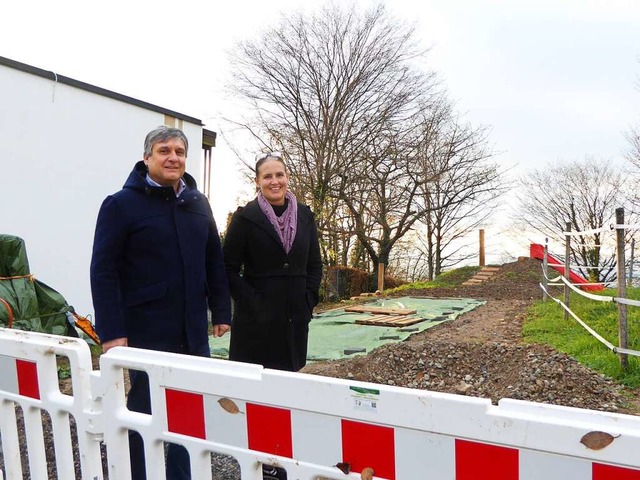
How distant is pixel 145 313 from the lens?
2.42m

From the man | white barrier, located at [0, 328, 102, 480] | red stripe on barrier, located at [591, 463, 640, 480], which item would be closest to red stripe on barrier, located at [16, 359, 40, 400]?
white barrier, located at [0, 328, 102, 480]

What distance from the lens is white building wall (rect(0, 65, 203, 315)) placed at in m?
6.86

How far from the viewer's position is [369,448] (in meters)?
1.24

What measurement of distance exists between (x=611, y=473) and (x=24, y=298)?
21.3 ft

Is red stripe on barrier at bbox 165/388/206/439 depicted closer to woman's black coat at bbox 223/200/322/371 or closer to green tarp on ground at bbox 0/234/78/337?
woman's black coat at bbox 223/200/322/371

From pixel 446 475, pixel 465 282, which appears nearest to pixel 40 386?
pixel 446 475

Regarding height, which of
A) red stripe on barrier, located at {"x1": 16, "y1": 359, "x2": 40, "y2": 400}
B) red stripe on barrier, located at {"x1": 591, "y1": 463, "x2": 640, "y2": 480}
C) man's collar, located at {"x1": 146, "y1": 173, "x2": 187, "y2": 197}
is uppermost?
man's collar, located at {"x1": 146, "y1": 173, "x2": 187, "y2": 197}

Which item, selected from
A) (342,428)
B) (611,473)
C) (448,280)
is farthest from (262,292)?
(448,280)

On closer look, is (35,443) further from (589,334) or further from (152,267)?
(589,334)

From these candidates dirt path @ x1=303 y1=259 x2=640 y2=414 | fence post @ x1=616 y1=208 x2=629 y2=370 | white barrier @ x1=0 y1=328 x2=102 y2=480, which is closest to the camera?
white barrier @ x1=0 y1=328 x2=102 y2=480

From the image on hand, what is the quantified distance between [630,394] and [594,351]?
1136 millimetres

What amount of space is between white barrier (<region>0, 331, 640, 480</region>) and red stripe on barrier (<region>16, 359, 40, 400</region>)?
351 millimetres

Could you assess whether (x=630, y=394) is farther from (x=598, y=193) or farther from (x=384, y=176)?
(x=598, y=193)

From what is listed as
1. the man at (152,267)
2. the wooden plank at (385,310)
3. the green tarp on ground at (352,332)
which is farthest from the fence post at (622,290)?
the wooden plank at (385,310)
